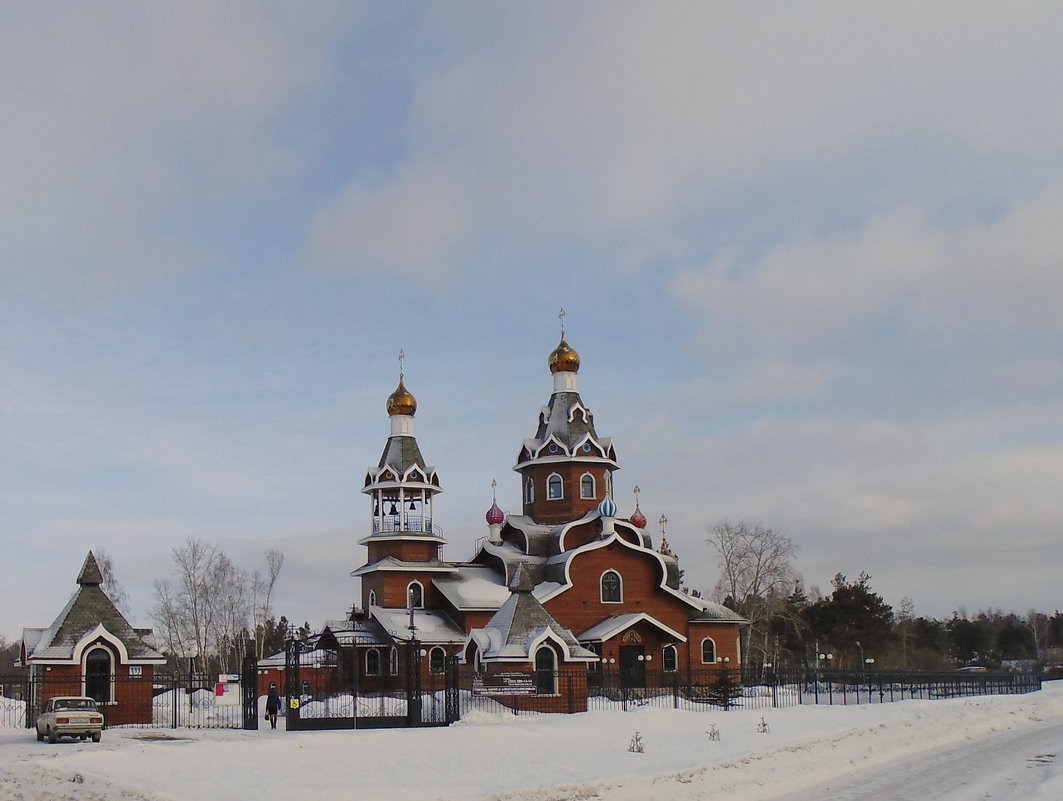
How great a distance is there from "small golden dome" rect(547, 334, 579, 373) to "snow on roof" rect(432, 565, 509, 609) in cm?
961

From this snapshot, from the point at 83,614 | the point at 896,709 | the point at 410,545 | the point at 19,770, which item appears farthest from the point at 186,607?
the point at 19,770

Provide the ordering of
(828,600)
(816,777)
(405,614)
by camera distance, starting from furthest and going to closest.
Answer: (828,600), (405,614), (816,777)

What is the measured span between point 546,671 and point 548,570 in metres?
13.1

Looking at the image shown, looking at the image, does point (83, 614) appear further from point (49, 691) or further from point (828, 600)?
point (828, 600)

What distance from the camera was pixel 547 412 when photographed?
4997 cm

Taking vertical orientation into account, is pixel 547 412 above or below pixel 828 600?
above

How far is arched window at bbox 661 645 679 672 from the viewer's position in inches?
1725

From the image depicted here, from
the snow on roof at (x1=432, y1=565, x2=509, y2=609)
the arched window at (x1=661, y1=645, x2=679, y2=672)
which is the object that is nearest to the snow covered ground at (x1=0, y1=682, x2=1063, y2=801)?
the snow on roof at (x1=432, y1=565, x2=509, y2=609)

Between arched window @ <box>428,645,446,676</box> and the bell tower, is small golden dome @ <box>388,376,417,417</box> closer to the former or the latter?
the bell tower

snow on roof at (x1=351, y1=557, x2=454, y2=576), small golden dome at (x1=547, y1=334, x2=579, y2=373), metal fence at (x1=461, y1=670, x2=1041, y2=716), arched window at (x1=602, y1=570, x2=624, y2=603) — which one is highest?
small golden dome at (x1=547, y1=334, x2=579, y2=373)

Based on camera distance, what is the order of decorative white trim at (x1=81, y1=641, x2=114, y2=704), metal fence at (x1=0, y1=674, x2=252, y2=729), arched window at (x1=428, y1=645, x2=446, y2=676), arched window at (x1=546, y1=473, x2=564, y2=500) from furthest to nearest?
arched window at (x1=546, y1=473, x2=564, y2=500)
arched window at (x1=428, y1=645, x2=446, y2=676)
decorative white trim at (x1=81, y1=641, x2=114, y2=704)
metal fence at (x1=0, y1=674, x2=252, y2=729)

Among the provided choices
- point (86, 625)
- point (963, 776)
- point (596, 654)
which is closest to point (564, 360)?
point (596, 654)

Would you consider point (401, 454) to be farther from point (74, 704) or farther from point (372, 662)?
point (74, 704)

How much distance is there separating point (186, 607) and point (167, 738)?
44.6 meters
